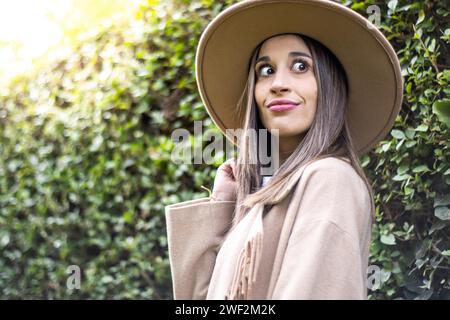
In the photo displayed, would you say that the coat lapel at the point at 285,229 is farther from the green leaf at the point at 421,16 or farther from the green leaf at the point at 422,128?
the green leaf at the point at 421,16

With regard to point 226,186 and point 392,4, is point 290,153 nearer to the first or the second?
point 226,186

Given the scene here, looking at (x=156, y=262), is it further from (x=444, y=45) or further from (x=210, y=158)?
(x=444, y=45)

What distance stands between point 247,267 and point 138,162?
2.31 metres

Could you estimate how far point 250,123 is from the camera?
2049 millimetres

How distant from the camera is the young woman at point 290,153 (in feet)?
5.18

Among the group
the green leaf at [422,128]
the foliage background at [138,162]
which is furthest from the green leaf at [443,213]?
the green leaf at [422,128]

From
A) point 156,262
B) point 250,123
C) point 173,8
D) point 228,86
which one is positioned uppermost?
point 173,8

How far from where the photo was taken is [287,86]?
1.88 metres

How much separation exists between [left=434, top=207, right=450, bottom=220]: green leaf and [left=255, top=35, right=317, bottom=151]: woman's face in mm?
642

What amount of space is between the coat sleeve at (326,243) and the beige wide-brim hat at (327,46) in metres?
0.46

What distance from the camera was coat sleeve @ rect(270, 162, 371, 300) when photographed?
5.02 ft

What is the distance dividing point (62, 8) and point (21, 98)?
0.75m
